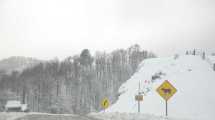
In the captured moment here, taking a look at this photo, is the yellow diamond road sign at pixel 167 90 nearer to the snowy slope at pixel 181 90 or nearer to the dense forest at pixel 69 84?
A: the snowy slope at pixel 181 90

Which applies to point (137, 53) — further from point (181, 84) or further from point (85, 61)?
point (181, 84)

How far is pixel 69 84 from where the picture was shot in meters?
112

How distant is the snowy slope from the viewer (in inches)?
1761

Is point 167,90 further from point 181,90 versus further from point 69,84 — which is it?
point 69,84

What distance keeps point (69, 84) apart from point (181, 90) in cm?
6300

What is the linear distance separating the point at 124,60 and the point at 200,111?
339ft

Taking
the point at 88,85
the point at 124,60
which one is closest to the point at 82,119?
the point at 88,85

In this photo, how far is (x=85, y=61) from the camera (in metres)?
129

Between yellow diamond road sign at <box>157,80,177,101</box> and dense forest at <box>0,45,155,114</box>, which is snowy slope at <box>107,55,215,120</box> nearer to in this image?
yellow diamond road sign at <box>157,80,177,101</box>

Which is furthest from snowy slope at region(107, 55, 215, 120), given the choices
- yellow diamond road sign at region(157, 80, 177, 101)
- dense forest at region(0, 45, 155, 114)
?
dense forest at region(0, 45, 155, 114)

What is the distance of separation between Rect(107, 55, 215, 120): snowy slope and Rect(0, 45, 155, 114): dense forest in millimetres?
18317

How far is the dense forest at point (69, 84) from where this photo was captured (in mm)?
97312

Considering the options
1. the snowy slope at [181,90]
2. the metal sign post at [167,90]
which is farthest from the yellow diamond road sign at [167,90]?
the snowy slope at [181,90]

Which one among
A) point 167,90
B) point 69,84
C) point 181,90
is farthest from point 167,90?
point 69,84
